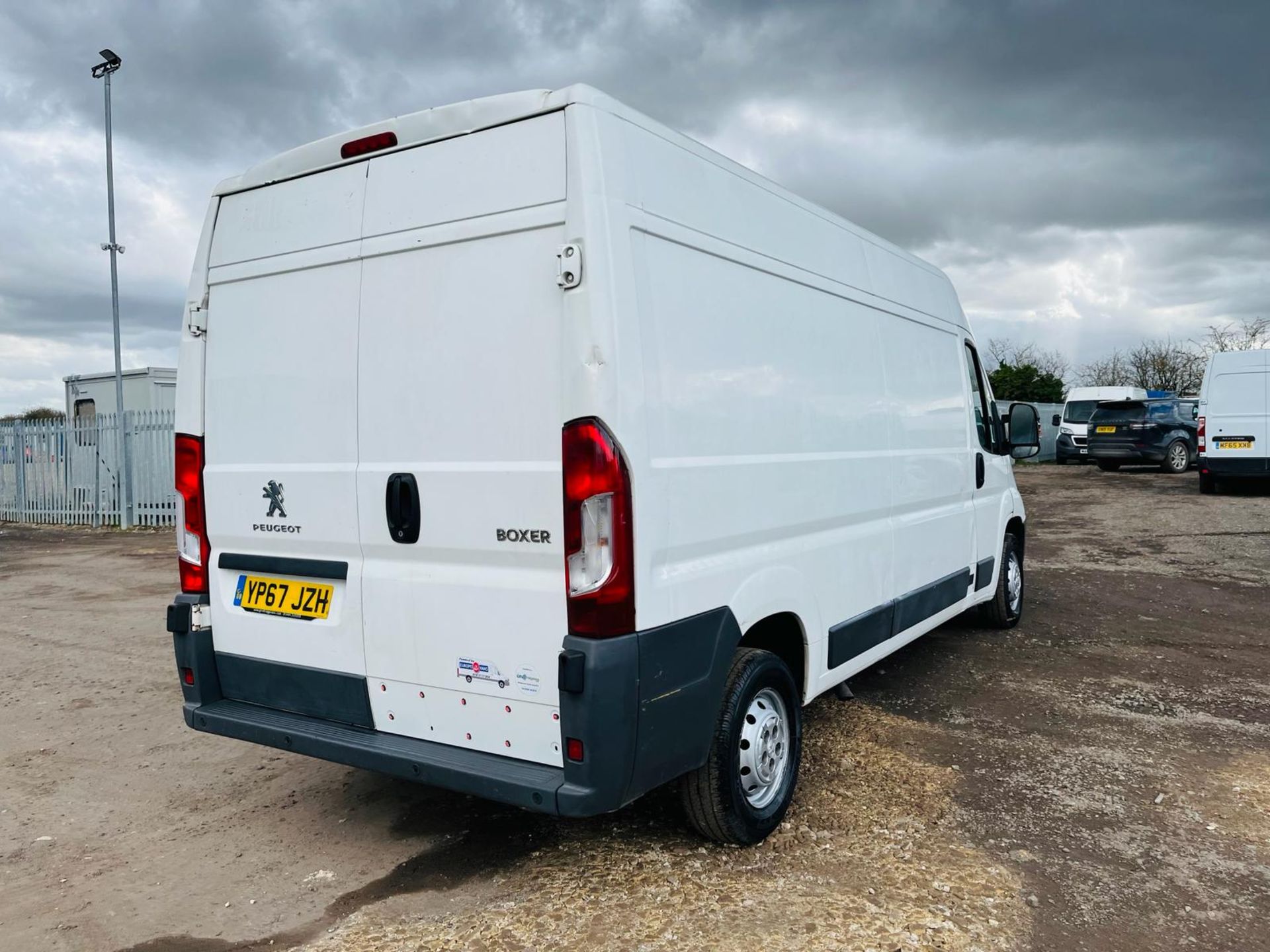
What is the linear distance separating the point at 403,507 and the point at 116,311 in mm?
15080

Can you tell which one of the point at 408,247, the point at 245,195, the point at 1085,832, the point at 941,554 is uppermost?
the point at 245,195

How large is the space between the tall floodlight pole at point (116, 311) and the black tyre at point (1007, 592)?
1395 cm

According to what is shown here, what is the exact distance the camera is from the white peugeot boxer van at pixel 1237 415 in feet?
49.9

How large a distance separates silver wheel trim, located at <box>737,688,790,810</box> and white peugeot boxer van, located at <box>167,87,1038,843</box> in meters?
0.01

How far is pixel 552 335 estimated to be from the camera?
301cm

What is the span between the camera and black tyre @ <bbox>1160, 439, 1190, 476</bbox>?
21047mm

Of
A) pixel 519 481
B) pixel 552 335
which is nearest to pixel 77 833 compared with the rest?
pixel 519 481

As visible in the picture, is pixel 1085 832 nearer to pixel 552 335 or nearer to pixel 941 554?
pixel 941 554

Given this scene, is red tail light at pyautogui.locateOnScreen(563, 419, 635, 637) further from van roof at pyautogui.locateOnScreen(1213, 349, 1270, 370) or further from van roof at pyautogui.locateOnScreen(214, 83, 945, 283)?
van roof at pyautogui.locateOnScreen(1213, 349, 1270, 370)

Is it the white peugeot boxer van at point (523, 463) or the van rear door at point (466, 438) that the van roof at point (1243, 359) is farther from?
the van rear door at point (466, 438)

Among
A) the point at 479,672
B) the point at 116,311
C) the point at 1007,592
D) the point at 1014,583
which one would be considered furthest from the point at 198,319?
the point at 116,311

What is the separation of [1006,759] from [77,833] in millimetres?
4054

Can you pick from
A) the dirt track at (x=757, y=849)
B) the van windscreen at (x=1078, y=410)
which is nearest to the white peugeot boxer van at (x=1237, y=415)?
the van windscreen at (x=1078, y=410)

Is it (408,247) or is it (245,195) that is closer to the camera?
(408,247)
